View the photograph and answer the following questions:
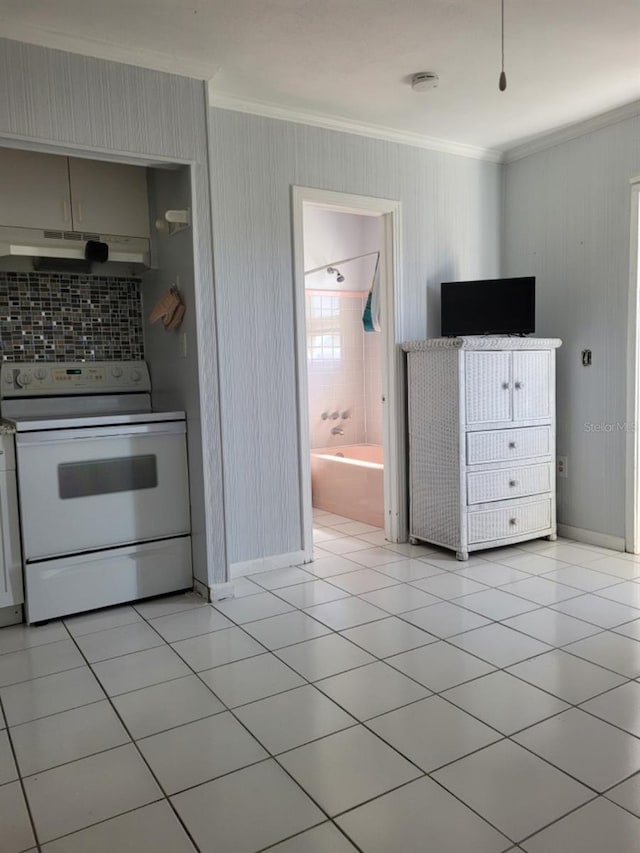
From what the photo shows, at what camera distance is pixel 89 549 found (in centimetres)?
303

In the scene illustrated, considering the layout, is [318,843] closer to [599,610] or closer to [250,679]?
[250,679]

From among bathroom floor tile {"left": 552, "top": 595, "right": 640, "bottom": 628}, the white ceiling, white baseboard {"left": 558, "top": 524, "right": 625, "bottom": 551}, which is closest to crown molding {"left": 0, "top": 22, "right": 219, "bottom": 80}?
the white ceiling

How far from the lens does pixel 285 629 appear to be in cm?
280

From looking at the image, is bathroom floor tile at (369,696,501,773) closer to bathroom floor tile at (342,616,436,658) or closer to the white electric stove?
bathroom floor tile at (342,616,436,658)

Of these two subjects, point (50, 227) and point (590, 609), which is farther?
point (50, 227)

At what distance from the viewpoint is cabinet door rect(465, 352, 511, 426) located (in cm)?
370

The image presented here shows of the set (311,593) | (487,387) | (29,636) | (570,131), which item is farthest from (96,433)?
(570,131)

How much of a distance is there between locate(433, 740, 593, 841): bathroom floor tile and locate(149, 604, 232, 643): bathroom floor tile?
1330 millimetres

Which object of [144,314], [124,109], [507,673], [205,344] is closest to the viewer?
[507,673]

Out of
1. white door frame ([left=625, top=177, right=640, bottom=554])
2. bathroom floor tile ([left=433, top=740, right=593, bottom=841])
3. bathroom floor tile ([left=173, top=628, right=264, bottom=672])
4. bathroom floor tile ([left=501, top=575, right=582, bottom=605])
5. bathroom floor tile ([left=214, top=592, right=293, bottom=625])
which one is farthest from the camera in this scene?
white door frame ([left=625, top=177, right=640, bottom=554])

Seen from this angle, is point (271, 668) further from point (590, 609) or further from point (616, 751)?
point (590, 609)

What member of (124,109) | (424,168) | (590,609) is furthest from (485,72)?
(590,609)

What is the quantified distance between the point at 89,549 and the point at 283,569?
3.63ft

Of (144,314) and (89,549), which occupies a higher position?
(144,314)
